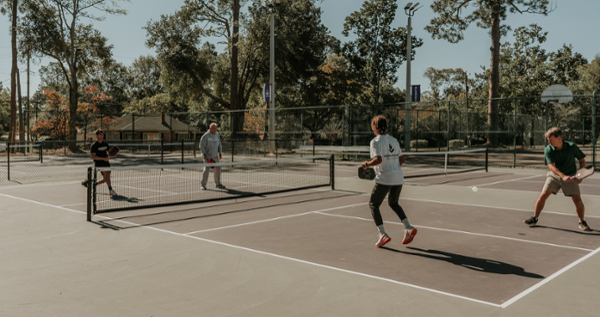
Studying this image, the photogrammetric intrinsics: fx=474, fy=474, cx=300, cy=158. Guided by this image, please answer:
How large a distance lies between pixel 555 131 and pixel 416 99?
70.4ft

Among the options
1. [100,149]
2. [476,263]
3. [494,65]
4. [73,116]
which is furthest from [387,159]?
[73,116]

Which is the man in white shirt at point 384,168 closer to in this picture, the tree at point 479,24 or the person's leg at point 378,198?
the person's leg at point 378,198

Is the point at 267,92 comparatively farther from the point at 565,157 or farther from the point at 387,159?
the point at 387,159

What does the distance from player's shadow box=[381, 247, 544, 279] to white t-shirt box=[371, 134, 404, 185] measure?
98 centimetres

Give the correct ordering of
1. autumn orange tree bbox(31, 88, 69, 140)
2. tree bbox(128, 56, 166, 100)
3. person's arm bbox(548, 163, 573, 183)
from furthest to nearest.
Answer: tree bbox(128, 56, 166, 100), autumn orange tree bbox(31, 88, 69, 140), person's arm bbox(548, 163, 573, 183)

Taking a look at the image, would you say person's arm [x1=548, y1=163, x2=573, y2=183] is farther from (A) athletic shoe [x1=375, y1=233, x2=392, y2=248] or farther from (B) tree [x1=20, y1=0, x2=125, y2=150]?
(B) tree [x1=20, y1=0, x2=125, y2=150]

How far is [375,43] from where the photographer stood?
1781 inches

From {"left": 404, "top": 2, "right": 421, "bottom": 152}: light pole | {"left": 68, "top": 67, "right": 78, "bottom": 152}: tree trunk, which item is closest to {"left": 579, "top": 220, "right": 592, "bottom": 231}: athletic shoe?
{"left": 404, "top": 2, "right": 421, "bottom": 152}: light pole

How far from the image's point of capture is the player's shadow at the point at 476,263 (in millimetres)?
5539

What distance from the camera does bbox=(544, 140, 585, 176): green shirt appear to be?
7.77 meters

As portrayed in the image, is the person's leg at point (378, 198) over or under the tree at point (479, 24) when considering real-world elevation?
under

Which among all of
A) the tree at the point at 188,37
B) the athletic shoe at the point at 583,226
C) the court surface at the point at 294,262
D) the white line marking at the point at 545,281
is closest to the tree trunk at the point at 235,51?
the tree at the point at 188,37

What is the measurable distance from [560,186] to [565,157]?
54 cm

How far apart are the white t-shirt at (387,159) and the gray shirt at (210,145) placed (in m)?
7.53
